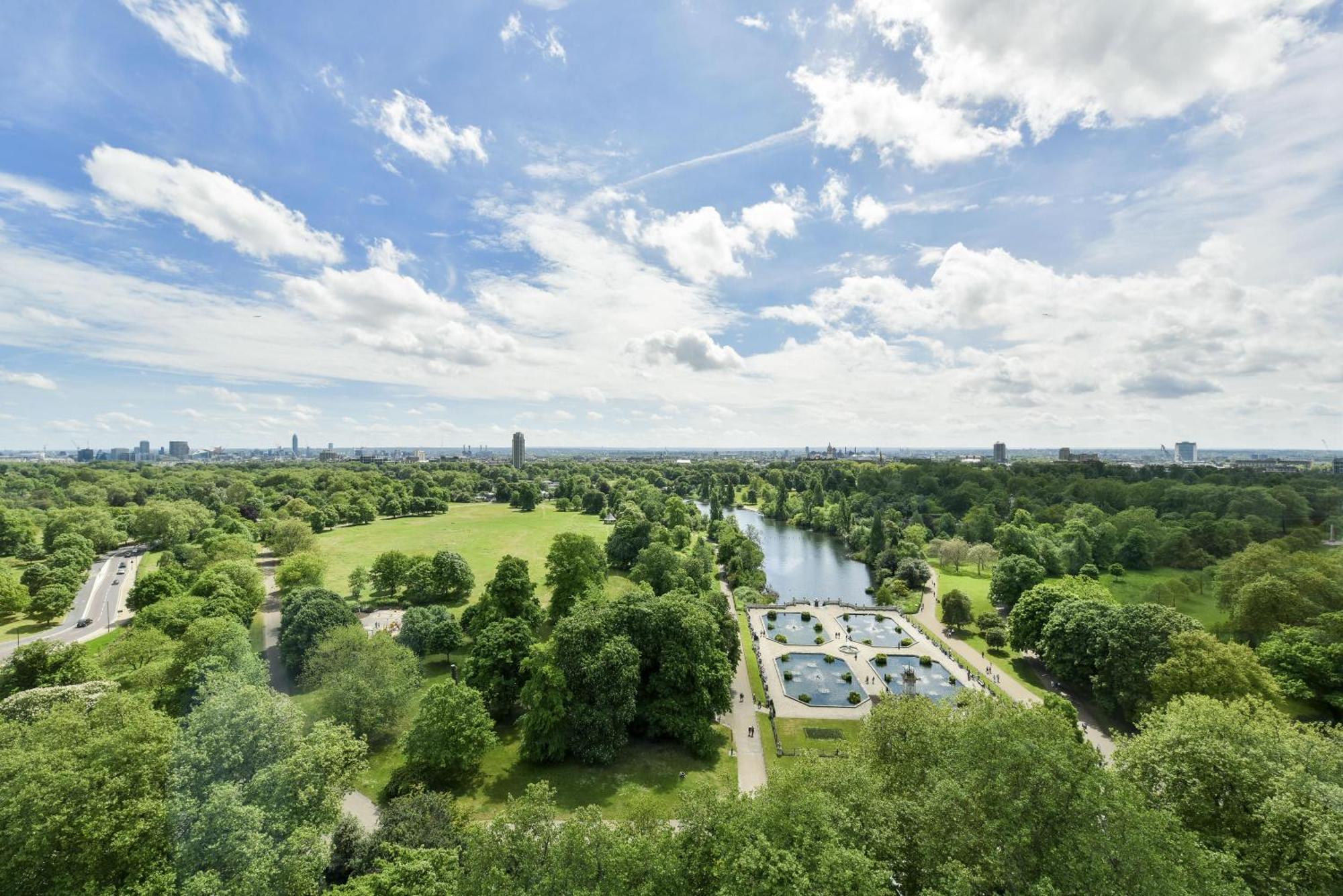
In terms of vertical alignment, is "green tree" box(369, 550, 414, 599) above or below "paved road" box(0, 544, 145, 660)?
above

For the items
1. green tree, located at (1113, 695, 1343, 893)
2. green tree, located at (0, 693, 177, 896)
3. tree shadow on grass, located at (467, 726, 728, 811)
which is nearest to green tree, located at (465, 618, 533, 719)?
tree shadow on grass, located at (467, 726, 728, 811)

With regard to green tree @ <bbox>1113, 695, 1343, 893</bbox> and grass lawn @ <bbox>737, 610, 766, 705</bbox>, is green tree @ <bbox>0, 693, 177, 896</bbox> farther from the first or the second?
green tree @ <bbox>1113, 695, 1343, 893</bbox>

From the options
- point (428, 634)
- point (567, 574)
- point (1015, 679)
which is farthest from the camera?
point (567, 574)

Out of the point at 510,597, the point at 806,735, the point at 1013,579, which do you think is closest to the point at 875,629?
the point at 1013,579

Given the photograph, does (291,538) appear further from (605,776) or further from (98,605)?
(605,776)

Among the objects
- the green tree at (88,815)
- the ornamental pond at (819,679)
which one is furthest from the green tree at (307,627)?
the ornamental pond at (819,679)

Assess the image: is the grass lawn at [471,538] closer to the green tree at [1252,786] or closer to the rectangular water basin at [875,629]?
the rectangular water basin at [875,629]

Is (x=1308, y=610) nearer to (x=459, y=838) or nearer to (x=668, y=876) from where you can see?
(x=668, y=876)
